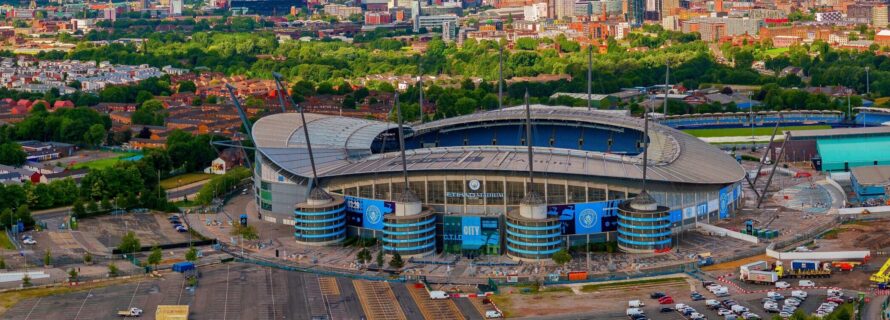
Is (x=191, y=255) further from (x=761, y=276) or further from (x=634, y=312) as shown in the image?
(x=761, y=276)

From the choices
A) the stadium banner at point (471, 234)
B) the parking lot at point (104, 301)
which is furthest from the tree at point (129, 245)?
the stadium banner at point (471, 234)

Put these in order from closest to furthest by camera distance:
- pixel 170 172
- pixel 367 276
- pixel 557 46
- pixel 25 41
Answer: pixel 367 276, pixel 170 172, pixel 557 46, pixel 25 41

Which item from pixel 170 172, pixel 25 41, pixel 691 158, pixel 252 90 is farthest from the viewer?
pixel 25 41

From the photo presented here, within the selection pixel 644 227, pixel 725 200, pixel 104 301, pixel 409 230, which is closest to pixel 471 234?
pixel 409 230

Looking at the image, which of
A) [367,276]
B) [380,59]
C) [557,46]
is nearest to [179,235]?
[367,276]

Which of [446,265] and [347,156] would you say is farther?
[347,156]

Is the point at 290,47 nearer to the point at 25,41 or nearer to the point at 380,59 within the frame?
the point at 380,59
